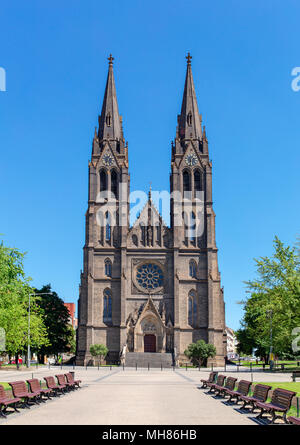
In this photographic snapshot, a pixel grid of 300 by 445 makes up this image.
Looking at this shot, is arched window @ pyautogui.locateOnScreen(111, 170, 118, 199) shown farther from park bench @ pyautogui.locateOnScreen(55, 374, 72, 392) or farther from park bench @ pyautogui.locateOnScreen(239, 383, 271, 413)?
park bench @ pyautogui.locateOnScreen(239, 383, 271, 413)

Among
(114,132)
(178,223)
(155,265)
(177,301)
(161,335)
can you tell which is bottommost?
(161,335)

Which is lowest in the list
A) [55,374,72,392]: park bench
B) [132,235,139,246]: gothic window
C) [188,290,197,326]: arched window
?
[55,374,72,392]: park bench

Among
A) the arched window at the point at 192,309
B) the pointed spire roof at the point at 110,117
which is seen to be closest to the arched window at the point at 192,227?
the arched window at the point at 192,309

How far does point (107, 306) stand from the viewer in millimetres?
69375

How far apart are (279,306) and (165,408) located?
18767 millimetres

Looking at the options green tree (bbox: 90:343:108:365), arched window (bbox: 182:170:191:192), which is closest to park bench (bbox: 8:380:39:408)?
green tree (bbox: 90:343:108:365)

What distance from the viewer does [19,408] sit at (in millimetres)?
18516

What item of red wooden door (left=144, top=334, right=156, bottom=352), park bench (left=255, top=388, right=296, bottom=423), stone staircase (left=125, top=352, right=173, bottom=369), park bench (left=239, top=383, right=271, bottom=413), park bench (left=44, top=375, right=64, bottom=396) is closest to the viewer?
park bench (left=255, top=388, right=296, bottom=423)

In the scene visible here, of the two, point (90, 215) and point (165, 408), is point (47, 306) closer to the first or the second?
point (90, 215)

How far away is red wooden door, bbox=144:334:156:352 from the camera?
68938mm

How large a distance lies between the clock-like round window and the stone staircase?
8.63 metres

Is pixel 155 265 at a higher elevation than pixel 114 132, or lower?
lower

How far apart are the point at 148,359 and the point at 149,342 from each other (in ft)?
15.5
